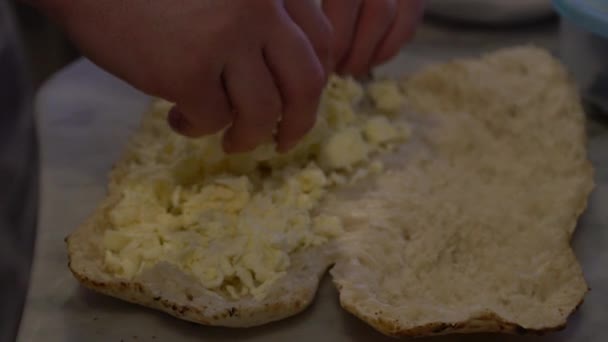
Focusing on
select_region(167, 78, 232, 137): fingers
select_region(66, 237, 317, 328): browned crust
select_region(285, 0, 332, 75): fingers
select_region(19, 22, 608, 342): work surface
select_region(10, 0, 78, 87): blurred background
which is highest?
select_region(285, 0, 332, 75): fingers

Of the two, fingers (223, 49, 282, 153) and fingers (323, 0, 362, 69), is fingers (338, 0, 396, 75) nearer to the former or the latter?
fingers (323, 0, 362, 69)

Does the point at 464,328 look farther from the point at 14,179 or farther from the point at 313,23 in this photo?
the point at 14,179

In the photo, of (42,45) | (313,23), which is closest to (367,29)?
(313,23)

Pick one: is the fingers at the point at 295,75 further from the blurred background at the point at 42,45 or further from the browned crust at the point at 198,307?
the blurred background at the point at 42,45

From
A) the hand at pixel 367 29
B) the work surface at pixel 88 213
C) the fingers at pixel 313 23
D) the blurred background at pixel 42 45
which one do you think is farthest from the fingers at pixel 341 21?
the blurred background at pixel 42 45

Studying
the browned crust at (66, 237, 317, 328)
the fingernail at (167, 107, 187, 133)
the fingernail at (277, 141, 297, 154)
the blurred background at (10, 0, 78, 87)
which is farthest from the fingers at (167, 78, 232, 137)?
the blurred background at (10, 0, 78, 87)

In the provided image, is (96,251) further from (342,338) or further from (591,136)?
(591,136)

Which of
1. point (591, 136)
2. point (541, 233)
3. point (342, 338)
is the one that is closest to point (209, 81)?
point (342, 338)
